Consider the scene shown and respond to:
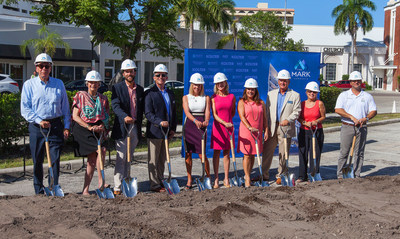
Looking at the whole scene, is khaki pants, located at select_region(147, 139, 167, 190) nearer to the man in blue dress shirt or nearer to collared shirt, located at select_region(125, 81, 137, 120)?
collared shirt, located at select_region(125, 81, 137, 120)

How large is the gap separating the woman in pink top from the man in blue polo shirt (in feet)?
1.32

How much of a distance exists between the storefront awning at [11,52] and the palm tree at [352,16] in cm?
4616

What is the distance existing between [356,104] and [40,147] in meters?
5.39

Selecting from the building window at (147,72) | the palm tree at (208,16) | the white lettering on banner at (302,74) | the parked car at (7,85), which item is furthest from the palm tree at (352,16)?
the white lettering on banner at (302,74)

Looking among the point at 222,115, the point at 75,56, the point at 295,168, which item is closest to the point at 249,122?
the point at 222,115

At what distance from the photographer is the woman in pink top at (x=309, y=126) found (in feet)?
27.1

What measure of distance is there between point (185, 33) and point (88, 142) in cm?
3735

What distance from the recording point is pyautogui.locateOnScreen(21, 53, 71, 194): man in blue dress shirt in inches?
250

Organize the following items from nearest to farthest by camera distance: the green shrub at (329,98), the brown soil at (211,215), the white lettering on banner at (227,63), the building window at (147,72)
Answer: the brown soil at (211,215)
the white lettering on banner at (227,63)
the green shrub at (329,98)
the building window at (147,72)

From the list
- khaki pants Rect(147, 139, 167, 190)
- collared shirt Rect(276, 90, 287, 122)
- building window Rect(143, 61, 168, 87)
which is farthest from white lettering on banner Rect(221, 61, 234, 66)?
building window Rect(143, 61, 168, 87)

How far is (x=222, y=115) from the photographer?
25.4ft

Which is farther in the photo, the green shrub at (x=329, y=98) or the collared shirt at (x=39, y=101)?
the green shrub at (x=329, y=98)

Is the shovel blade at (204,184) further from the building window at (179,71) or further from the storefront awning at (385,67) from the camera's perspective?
the storefront awning at (385,67)

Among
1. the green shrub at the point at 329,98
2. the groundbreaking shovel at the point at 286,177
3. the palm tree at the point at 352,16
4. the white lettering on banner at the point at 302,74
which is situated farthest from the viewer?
the palm tree at the point at 352,16
